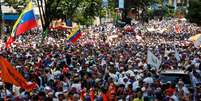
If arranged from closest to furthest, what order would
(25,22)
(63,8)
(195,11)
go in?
(25,22) → (195,11) → (63,8)

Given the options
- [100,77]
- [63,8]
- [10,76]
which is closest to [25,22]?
[100,77]

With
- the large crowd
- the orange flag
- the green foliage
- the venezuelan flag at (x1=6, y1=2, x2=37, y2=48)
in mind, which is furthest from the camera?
the green foliage

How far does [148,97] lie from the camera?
16266 millimetres

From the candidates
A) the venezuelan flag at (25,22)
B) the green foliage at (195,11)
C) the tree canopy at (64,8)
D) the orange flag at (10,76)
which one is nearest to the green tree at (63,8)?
the tree canopy at (64,8)

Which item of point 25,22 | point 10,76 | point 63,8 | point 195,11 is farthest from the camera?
point 63,8

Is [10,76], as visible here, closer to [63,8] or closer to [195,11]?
[195,11]

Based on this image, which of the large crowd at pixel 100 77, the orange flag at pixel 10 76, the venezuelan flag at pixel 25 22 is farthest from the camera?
the venezuelan flag at pixel 25 22

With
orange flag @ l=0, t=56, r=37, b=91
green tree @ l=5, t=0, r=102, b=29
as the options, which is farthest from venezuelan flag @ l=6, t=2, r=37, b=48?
green tree @ l=5, t=0, r=102, b=29

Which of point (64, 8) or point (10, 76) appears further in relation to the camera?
point (64, 8)

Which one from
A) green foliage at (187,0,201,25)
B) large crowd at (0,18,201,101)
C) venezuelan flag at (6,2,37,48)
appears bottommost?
green foliage at (187,0,201,25)

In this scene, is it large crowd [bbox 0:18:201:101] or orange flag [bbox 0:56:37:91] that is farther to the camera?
large crowd [bbox 0:18:201:101]

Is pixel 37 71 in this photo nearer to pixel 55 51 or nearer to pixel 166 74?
pixel 166 74

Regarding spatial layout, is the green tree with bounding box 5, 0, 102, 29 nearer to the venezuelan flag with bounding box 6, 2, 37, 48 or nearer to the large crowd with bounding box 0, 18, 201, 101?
the large crowd with bounding box 0, 18, 201, 101

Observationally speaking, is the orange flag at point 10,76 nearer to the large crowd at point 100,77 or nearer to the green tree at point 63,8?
the large crowd at point 100,77
